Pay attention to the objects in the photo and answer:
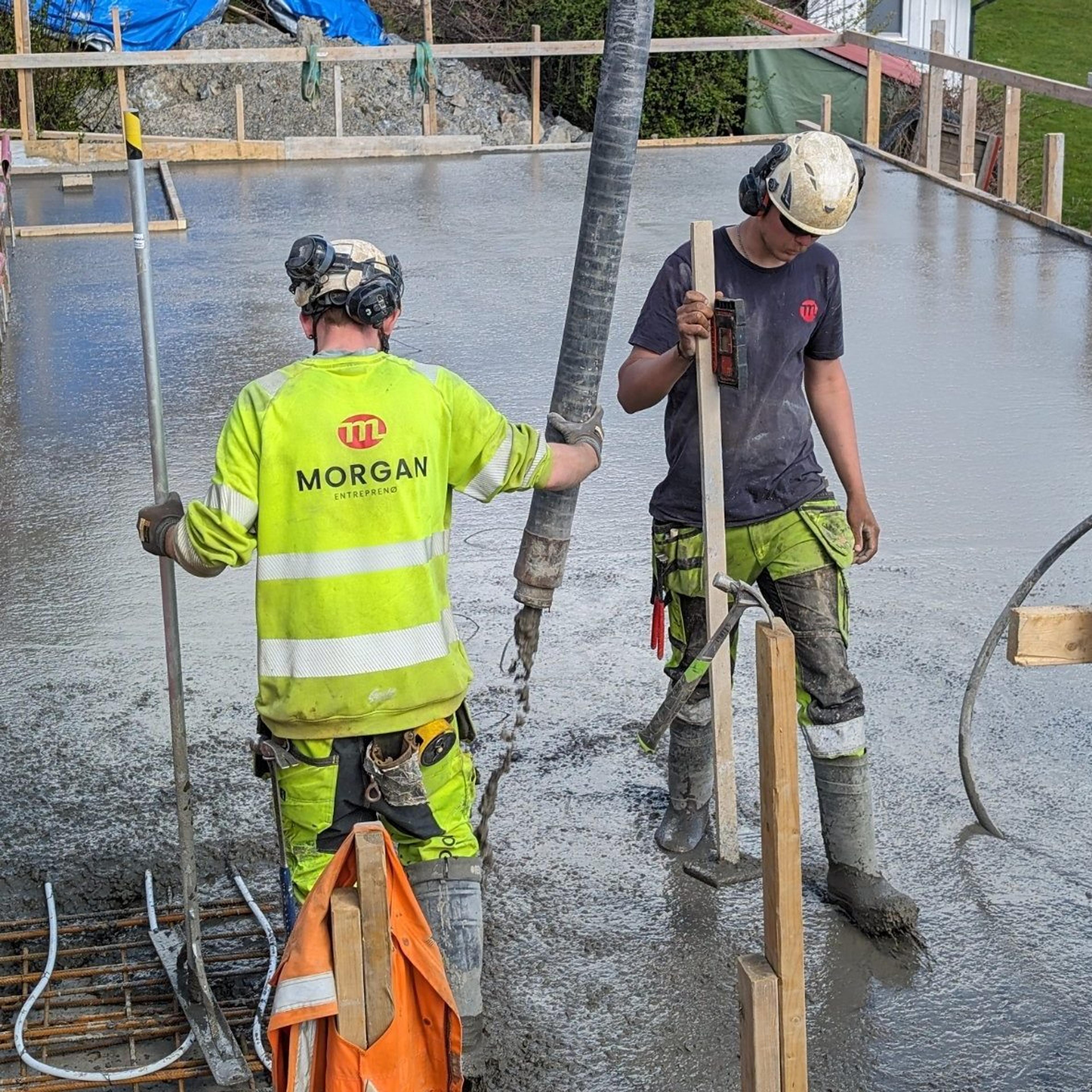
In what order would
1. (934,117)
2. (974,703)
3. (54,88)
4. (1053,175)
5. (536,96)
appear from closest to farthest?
1. (974,703)
2. (1053,175)
3. (934,117)
4. (536,96)
5. (54,88)

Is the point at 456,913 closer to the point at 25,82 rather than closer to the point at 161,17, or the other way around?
the point at 25,82

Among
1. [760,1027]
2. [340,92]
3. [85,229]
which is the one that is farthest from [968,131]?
[760,1027]

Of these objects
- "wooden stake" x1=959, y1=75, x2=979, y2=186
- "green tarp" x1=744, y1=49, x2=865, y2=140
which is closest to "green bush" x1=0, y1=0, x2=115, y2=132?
"green tarp" x1=744, y1=49, x2=865, y2=140

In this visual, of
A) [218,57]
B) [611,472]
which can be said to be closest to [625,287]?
[611,472]

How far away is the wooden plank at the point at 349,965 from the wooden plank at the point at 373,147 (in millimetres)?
15638

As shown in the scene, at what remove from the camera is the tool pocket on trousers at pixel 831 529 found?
4.16 metres

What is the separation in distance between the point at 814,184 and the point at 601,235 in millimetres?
523

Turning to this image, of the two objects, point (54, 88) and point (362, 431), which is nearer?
point (362, 431)

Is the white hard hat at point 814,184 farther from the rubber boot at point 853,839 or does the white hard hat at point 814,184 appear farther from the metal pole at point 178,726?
the metal pole at point 178,726

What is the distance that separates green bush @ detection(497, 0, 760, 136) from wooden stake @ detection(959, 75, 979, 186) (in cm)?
648

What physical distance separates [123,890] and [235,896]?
325mm

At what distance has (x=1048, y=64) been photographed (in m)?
33.6

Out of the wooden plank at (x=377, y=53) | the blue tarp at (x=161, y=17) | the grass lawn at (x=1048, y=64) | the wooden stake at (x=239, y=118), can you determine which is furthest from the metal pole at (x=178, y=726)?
the grass lawn at (x=1048, y=64)

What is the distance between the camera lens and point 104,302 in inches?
440
